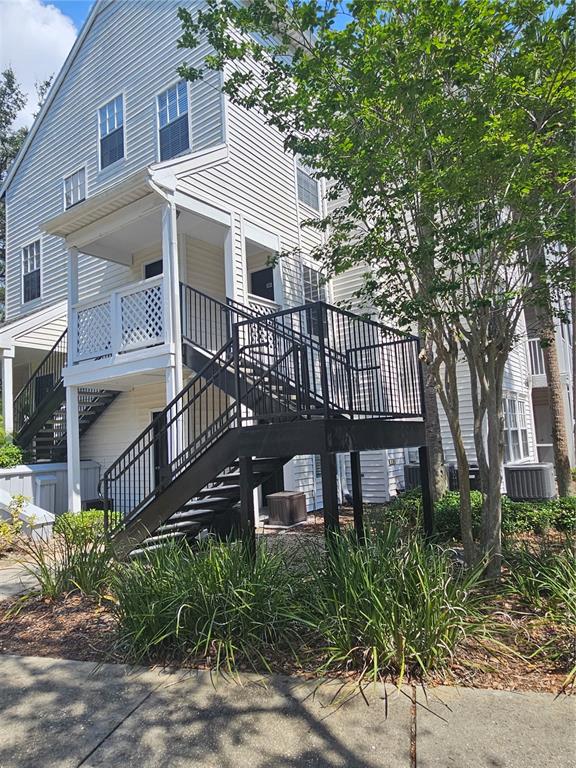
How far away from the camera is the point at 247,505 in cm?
555

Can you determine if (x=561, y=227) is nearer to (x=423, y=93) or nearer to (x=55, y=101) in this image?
(x=423, y=93)

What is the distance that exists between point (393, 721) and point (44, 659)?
2.90 meters

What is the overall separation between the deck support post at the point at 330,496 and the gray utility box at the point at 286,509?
5134 mm

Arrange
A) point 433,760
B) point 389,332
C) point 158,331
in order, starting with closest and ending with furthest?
point 433,760, point 389,332, point 158,331

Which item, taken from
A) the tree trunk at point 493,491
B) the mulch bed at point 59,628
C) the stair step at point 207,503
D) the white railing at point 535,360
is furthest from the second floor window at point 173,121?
the white railing at point 535,360

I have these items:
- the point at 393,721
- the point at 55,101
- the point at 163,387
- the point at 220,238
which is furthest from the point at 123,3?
the point at 393,721

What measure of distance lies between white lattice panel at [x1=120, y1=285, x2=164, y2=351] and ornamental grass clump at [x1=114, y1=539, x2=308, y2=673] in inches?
223

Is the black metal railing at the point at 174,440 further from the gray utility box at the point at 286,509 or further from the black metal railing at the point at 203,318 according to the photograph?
the gray utility box at the point at 286,509

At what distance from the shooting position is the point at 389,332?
7.50 metres

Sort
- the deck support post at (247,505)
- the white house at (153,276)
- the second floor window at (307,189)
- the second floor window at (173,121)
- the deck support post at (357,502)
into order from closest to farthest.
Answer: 1. the deck support post at (247,505)
2. the deck support post at (357,502)
3. the white house at (153,276)
4. the second floor window at (173,121)
5. the second floor window at (307,189)

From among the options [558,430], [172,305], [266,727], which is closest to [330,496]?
[266,727]

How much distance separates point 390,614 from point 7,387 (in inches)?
456

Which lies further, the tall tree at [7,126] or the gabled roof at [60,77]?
the tall tree at [7,126]

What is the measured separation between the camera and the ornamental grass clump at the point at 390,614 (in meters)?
3.51
